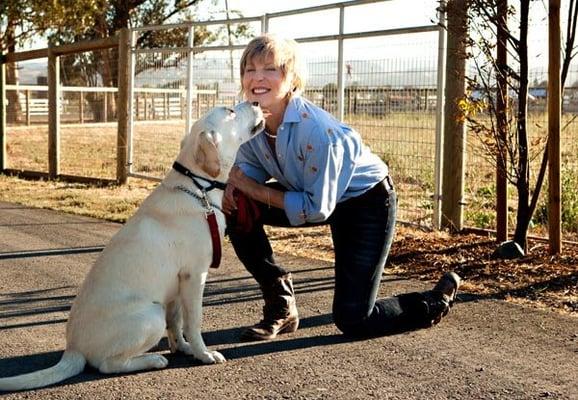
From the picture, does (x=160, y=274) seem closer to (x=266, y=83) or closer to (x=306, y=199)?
(x=306, y=199)

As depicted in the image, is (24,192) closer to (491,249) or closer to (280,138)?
(491,249)

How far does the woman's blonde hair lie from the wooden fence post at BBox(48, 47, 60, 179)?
9595 mm

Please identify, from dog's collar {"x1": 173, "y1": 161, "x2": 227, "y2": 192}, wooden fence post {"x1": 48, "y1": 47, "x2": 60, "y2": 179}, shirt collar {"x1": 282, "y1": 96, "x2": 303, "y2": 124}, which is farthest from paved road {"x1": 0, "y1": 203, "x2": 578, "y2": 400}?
wooden fence post {"x1": 48, "y1": 47, "x2": 60, "y2": 179}

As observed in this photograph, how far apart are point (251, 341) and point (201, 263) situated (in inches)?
30.5

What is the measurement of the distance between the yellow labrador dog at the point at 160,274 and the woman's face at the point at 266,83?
0.16 meters

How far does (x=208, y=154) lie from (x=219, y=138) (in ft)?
0.34

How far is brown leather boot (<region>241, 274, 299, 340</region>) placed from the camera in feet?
15.7

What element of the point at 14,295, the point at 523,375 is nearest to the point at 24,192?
the point at 14,295

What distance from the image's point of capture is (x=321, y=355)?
14.7 ft

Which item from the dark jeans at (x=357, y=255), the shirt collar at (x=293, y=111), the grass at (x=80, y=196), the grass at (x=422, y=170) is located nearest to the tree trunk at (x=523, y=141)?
the grass at (x=422, y=170)

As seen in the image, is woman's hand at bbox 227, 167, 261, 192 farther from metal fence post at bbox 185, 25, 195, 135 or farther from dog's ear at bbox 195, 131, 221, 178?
metal fence post at bbox 185, 25, 195, 135

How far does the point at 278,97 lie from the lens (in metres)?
4.51

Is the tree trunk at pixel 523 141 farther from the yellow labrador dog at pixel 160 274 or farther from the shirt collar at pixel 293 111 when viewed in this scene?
the yellow labrador dog at pixel 160 274

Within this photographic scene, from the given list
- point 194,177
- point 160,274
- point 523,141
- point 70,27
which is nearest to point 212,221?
point 194,177
